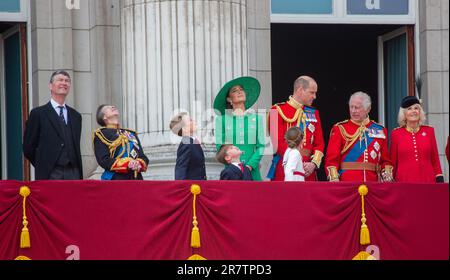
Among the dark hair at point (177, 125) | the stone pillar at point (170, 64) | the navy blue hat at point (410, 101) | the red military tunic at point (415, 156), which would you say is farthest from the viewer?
the stone pillar at point (170, 64)

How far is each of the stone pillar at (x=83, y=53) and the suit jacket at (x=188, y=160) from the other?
11.7ft

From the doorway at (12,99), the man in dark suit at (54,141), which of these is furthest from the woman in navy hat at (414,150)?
the doorway at (12,99)

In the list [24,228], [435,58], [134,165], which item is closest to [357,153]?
[134,165]

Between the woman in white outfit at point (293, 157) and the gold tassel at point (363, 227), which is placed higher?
the woman in white outfit at point (293, 157)

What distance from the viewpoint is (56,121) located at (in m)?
18.1

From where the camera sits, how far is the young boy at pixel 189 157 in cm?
1805

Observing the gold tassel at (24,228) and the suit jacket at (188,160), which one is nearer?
the gold tassel at (24,228)

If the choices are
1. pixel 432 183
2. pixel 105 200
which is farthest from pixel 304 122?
pixel 105 200

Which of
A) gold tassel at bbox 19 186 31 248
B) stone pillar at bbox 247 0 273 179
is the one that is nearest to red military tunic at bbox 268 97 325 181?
stone pillar at bbox 247 0 273 179

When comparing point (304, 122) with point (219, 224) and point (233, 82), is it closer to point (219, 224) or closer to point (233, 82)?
point (233, 82)

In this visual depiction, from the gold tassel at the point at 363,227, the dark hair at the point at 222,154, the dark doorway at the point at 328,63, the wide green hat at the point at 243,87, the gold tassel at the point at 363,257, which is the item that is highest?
the dark doorway at the point at 328,63

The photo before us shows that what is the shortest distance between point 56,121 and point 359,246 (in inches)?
143

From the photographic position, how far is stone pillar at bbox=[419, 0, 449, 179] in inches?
894

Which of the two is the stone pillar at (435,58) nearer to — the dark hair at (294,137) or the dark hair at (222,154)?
the dark hair at (294,137)
